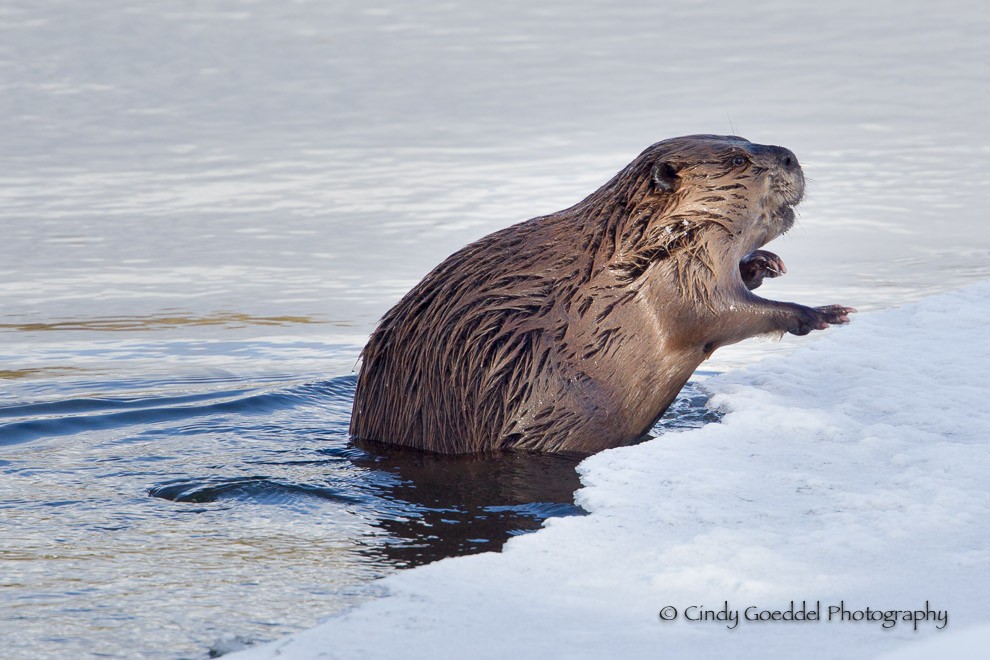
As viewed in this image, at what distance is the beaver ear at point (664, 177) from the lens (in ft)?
17.5

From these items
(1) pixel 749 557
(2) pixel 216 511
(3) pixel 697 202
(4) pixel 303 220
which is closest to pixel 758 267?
(3) pixel 697 202

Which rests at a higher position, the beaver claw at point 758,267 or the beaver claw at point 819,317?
the beaver claw at point 758,267

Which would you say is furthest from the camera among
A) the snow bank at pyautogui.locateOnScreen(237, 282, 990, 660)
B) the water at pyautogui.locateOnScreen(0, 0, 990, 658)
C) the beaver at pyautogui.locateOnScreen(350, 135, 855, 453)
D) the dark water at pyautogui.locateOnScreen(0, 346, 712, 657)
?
the beaver at pyautogui.locateOnScreen(350, 135, 855, 453)

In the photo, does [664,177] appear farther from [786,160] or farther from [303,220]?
[303,220]

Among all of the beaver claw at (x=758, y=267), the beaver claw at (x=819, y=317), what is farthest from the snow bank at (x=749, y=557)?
the beaver claw at (x=758, y=267)

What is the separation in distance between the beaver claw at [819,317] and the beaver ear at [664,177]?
78 cm

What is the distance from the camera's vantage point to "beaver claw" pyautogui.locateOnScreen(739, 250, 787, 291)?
230 inches

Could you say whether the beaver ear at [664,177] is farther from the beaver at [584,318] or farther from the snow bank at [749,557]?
the snow bank at [749,557]

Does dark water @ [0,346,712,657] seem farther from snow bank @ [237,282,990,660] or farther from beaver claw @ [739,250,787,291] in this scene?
beaver claw @ [739,250,787,291]

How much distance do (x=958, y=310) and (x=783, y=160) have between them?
2221 millimetres

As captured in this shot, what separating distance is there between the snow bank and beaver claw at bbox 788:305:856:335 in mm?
353

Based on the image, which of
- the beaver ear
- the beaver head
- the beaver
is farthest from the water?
the beaver ear

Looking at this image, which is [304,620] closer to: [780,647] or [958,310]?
[780,647]

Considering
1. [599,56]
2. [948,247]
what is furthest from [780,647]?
[599,56]
